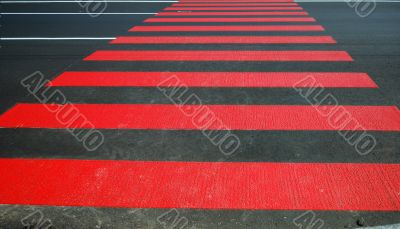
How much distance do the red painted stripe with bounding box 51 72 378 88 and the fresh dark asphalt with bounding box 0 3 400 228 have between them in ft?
0.71

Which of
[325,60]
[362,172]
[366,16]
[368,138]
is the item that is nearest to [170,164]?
[362,172]

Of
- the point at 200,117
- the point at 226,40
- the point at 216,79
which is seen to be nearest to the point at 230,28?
the point at 226,40

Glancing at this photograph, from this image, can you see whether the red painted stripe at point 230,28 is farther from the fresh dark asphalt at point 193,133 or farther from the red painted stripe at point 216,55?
the red painted stripe at point 216,55

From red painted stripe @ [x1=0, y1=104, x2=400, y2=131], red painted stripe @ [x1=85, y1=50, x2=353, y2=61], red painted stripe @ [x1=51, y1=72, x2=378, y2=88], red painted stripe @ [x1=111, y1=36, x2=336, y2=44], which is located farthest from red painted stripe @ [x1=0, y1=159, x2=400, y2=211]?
red painted stripe @ [x1=111, y1=36, x2=336, y2=44]

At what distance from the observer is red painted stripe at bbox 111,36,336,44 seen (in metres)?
8.14

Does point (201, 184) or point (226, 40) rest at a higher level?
point (226, 40)

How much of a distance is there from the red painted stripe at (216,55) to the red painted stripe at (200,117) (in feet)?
7.04

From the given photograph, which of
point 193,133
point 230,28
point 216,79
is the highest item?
point 230,28

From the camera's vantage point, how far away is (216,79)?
19.9 feet

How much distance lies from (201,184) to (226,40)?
534cm

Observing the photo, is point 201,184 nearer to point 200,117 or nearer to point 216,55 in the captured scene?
point 200,117

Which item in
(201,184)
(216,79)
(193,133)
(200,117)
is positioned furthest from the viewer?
(216,79)

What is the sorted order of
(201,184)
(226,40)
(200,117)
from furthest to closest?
1. (226,40)
2. (200,117)
3. (201,184)

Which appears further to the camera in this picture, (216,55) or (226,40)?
(226,40)
